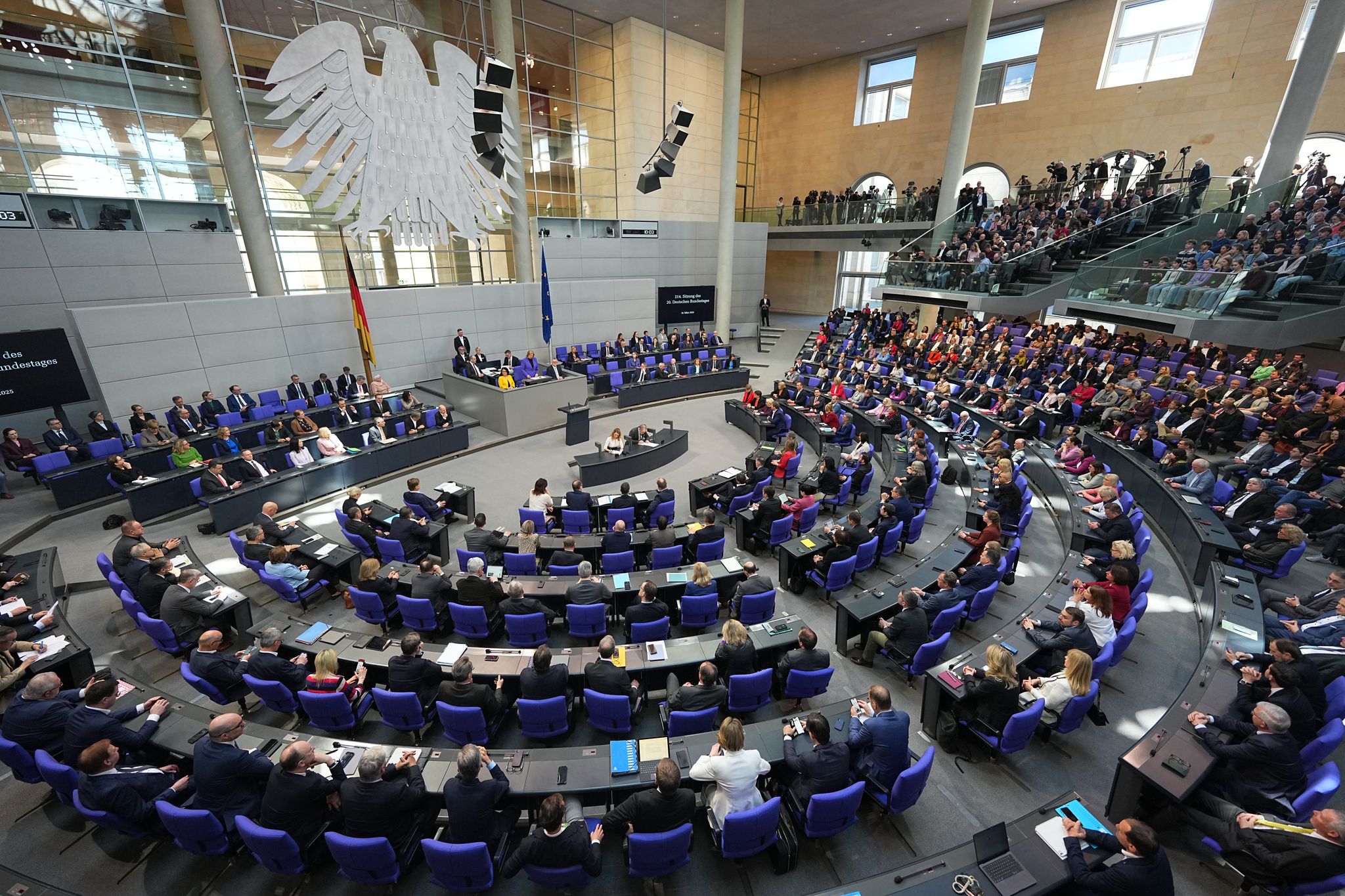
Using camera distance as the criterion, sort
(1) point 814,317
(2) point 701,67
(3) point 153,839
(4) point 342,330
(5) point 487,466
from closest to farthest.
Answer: (3) point 153,839
(5) point 487,466
(4) point 342,330
(2) point 701,67
(1) point 814,317

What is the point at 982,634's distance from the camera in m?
7.11

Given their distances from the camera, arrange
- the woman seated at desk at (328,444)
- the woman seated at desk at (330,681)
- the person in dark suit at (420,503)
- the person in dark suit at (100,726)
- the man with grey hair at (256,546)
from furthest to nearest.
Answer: the woman seated at desk at (328,444), the person in dark suit at (420,503), the man with grey hair at (256,546), the woman seated at desk at (330,681), the person in dark suit at (100,726)

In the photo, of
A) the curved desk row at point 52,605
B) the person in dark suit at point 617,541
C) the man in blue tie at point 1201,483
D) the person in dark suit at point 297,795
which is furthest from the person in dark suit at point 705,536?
the man in blue tie at point 1201,483

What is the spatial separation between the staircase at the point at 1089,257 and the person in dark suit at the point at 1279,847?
16820mm

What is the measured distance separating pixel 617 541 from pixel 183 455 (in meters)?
8.73

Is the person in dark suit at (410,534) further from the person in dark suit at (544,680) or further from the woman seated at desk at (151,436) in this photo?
the woman seated at desk at (151,436)

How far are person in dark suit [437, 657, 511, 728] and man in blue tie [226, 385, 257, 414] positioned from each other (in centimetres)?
1176

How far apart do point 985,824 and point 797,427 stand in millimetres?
10870

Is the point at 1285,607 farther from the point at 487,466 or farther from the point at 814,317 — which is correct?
the point at 814,317

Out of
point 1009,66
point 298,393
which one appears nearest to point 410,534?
point 298,393

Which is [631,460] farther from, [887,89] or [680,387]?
[887,89]

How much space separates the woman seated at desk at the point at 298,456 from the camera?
10336 mm

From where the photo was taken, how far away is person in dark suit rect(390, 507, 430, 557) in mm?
8172

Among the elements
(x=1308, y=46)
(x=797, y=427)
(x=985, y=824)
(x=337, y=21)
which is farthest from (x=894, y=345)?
(x=337, y=21)
